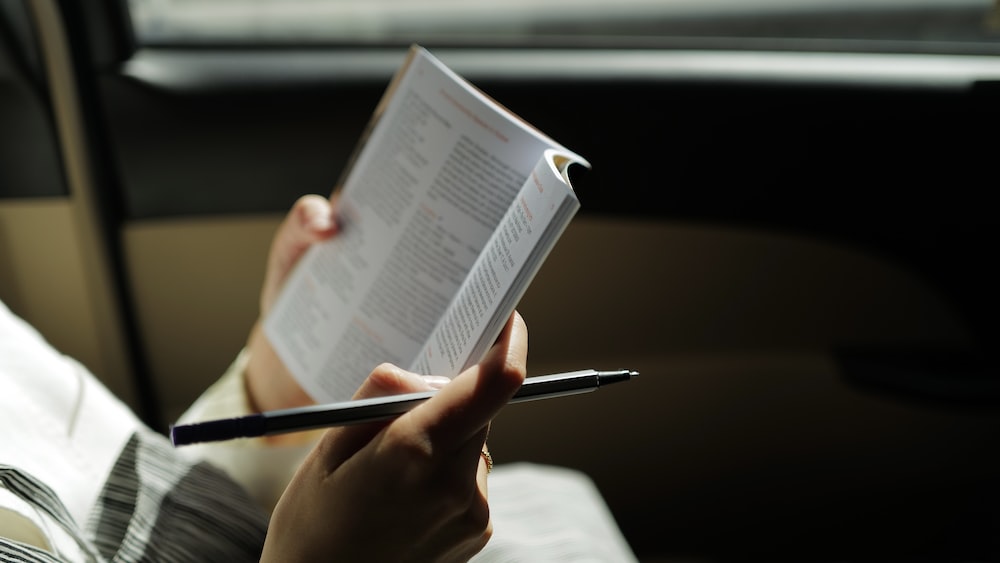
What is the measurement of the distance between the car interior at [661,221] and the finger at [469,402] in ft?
2.02

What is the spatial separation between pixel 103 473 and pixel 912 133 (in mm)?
954

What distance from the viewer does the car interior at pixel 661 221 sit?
99 cm

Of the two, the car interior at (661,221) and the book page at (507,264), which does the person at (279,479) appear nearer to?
the book page at (507,264)

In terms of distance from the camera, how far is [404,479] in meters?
0.41

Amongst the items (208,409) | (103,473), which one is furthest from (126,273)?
(103,473)

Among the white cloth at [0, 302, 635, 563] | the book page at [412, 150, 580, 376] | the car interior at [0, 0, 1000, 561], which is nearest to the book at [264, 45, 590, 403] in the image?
the book page at [412, 150, 580, 376]

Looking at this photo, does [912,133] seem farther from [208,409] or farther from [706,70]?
[208,409]

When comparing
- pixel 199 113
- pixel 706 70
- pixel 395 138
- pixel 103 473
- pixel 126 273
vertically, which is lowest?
pixel 126 273

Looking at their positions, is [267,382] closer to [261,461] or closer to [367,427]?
[261,461]

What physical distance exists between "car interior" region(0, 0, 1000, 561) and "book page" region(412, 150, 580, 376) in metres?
0.51

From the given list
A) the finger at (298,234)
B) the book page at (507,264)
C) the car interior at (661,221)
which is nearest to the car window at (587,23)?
the car interior at (661,221)

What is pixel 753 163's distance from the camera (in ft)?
3.39

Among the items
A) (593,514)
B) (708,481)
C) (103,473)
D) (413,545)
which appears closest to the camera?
(413,545)

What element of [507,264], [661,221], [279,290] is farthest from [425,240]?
[661,221]
